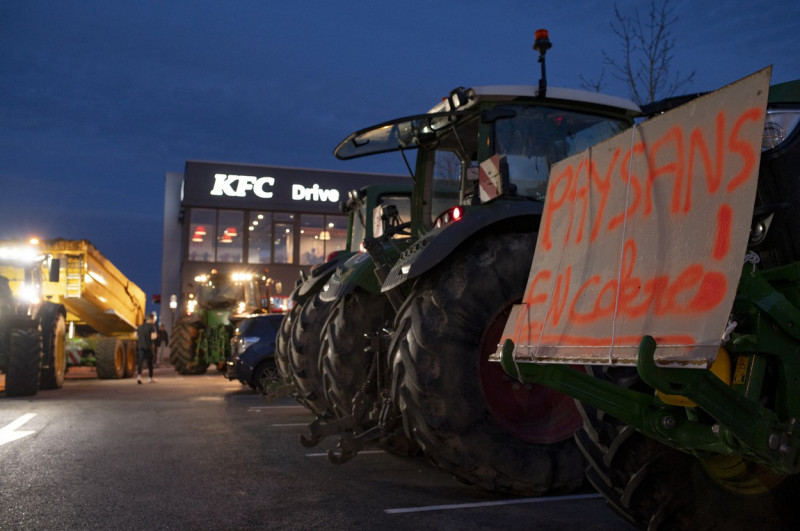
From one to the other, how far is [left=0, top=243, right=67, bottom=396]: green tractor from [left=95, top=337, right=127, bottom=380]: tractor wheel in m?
2.88

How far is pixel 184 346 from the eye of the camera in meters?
22.3

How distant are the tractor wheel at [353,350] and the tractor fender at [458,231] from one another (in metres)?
1.24

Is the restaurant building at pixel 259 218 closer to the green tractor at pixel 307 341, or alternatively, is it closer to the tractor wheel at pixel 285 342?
the tractor wheel at pixel 285 342

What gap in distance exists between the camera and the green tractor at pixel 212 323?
73.2 feet

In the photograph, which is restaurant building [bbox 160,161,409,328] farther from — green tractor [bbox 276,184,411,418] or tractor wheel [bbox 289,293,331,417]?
tractor wheel [bbox 289,293,331,417]

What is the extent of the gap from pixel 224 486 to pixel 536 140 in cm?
366

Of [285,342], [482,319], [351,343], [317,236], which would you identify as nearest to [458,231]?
[482,319]

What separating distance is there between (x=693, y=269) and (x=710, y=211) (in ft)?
0.68

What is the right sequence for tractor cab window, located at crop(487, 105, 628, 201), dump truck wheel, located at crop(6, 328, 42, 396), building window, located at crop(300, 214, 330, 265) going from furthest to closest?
building window, located at crop(300, 214, 330, 265) → dump truck wheel, located at crop(6, 328, 42, 396) → tractor cab window, located at crop(487, 105, 628, 201)

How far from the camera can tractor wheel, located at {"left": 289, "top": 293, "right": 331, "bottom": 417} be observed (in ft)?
27.2

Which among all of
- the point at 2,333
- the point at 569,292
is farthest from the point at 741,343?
the point at 2,333

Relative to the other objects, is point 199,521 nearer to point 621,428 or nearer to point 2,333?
point 621,428

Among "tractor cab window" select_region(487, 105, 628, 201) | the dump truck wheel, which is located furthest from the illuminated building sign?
"tractor cab window" select_region(487, 105, 628, 201)

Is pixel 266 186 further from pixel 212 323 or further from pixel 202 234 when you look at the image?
pixel 212 323
